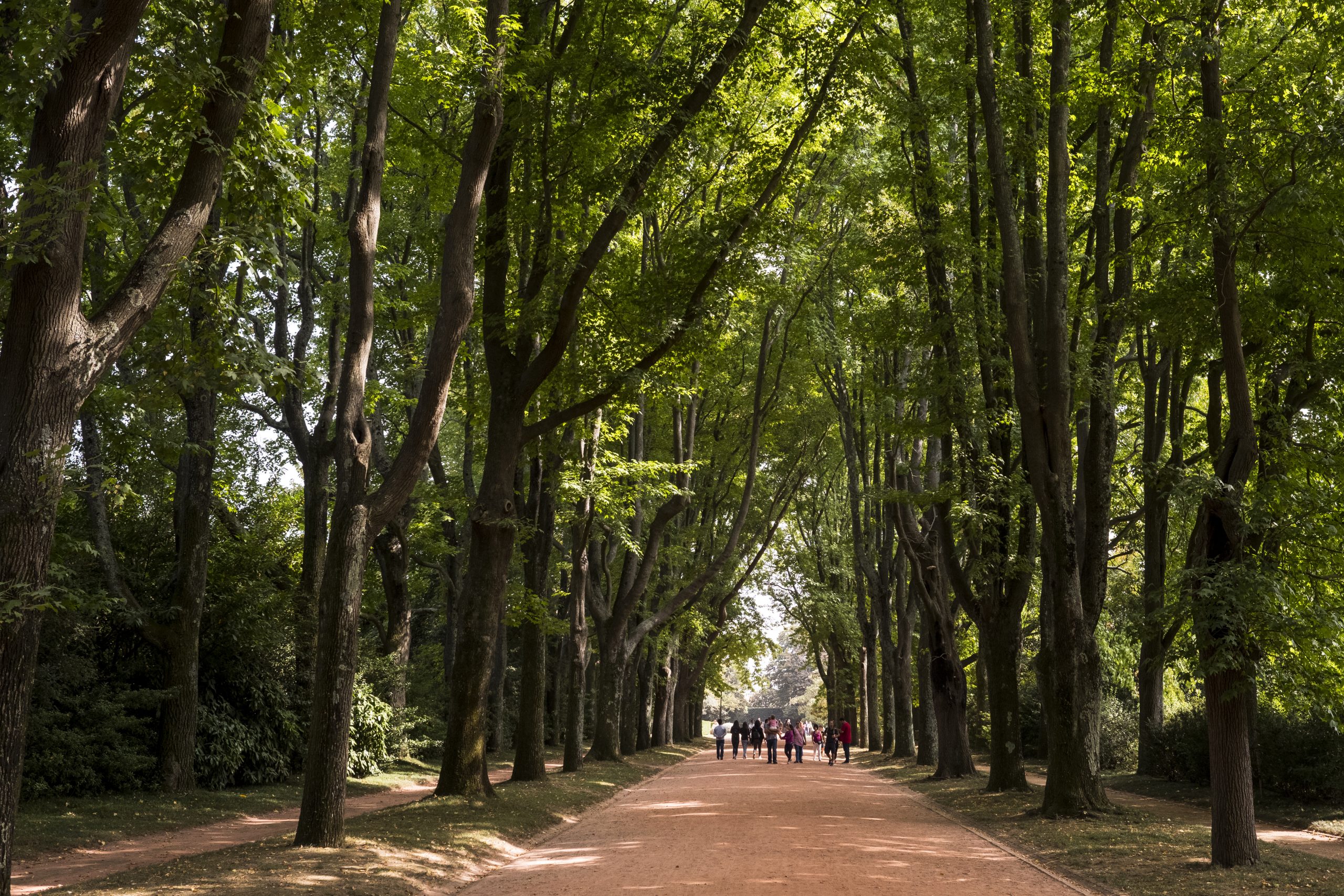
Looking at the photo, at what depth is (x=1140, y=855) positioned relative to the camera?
1048 centimetres

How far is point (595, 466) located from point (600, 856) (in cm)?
995

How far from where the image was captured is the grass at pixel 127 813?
11.1 meters

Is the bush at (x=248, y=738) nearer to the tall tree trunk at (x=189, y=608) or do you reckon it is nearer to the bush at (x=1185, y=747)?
the tall tree trunk at (x=189, y=608)

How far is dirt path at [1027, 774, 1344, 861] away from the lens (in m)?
12.2

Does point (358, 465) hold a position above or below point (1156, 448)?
below

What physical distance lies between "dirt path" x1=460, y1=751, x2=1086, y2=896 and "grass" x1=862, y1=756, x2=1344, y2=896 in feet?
1.51

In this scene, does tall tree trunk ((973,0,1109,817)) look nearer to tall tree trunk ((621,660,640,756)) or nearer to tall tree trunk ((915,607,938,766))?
tall tree trunk ((915,607,938,766))

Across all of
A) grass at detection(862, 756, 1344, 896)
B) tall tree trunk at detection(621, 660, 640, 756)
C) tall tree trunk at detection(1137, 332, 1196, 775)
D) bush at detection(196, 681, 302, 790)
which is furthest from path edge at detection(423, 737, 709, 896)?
tall tree trunk at detection(1137, 332, 1196, 775)

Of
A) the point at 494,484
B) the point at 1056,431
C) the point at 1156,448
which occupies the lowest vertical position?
the point at 494,484

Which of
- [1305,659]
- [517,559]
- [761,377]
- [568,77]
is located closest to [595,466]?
[517,559]

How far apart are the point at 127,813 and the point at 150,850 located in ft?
8.48

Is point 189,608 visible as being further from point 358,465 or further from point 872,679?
point 872,679

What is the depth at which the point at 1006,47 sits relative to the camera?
17.1m


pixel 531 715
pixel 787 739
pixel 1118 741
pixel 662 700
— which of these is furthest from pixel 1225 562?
pixel 662 700
